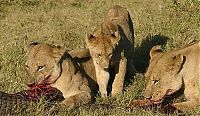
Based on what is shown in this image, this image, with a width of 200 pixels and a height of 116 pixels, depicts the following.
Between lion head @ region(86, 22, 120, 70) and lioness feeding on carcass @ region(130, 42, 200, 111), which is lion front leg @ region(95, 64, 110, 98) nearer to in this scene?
lion head @ region(86, 22, 120, 70)

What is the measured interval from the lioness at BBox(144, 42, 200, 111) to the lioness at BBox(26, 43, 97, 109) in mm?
805

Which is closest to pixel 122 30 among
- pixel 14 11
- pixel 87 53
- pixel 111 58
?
pixel 87 53

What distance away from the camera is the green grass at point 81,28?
642cm

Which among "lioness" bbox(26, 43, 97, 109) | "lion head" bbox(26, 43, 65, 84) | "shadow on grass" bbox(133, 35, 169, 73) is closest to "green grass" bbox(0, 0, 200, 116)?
"shadow on grass" bbox(133, 35, 169, 73)

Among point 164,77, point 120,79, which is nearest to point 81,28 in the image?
point 120,79

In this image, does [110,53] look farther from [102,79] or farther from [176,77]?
[176,77]

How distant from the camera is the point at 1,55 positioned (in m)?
7.88

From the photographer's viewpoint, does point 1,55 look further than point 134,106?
Yes

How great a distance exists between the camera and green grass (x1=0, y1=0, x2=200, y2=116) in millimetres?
6418

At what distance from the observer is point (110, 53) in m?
5.97

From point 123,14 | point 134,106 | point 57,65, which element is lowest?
point 134,106

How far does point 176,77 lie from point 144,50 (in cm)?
295

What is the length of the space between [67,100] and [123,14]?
254 centimetres

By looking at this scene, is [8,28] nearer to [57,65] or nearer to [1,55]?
[1,55]
